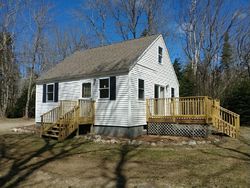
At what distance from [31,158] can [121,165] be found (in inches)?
124

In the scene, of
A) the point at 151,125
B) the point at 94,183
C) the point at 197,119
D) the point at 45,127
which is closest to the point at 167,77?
the point at 151,125

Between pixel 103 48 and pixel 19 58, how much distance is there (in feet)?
A: 63.4

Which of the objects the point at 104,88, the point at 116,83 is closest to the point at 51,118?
the point at 104,88

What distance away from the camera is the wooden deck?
11.3 meters

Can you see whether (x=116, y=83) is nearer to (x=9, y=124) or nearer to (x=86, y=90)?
(x=86, y=90)

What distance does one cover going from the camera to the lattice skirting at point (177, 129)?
39.3 feet

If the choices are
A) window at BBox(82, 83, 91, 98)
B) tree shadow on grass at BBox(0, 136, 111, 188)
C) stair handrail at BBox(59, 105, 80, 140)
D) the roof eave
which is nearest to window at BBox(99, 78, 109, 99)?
the roof eave

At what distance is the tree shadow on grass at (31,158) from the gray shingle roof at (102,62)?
430 cm

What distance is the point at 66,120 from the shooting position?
11711 mm

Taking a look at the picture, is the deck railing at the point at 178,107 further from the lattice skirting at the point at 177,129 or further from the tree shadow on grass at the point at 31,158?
the tree shadow on grass at the point at 31,158

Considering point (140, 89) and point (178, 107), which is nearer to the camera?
point (178, 107)

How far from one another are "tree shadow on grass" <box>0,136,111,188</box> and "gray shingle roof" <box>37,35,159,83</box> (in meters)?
4.30

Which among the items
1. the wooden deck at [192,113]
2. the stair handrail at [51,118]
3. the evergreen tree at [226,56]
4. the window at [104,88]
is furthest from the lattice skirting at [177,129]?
the evergreen tree at [226,56]

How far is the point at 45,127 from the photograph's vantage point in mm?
12711
